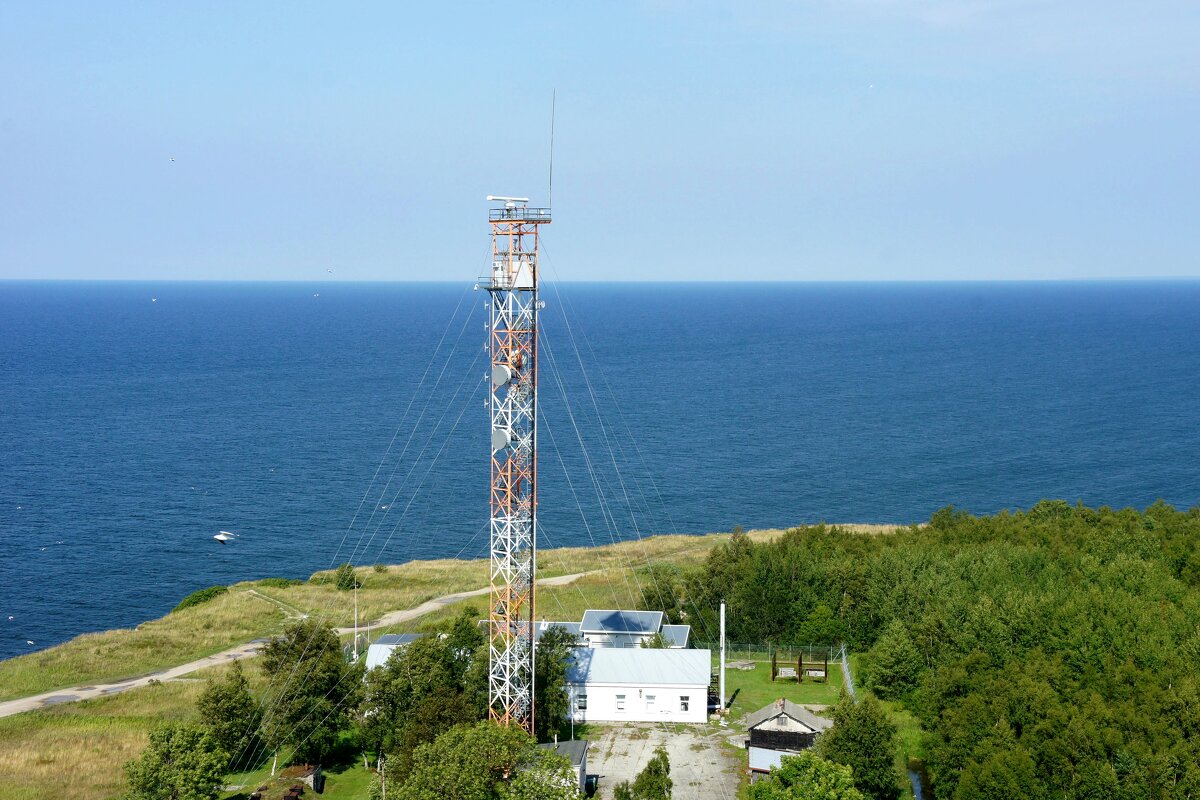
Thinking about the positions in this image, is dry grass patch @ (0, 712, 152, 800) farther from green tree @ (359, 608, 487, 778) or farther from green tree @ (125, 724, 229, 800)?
green tree @ (359, 608, 487, 778)

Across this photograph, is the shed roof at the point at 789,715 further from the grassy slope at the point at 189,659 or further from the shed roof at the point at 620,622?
the shed roof at the point at 620,622

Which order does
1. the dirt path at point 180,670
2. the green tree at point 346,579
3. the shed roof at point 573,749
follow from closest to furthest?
the shed roof at point 573,749
the dirt path at point 180,670
the green tree at point 346,579

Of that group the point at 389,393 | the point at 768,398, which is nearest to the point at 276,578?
the point at 389,393

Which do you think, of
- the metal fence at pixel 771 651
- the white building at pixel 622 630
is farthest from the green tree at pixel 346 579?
the metal fence at pixel 771 651

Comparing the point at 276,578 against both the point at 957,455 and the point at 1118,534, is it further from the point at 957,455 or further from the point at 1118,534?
the point at 957,455

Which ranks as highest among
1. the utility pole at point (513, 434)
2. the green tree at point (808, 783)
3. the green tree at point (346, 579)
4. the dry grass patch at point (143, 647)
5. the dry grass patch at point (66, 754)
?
the utility pole at point (513, 434)

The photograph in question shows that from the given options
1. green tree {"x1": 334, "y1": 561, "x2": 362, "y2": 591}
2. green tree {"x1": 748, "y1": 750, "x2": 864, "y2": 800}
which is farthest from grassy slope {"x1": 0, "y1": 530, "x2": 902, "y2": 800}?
Result: green tree {"x1": 748, "y1": 750, "x2": 864, "y2": 800}
